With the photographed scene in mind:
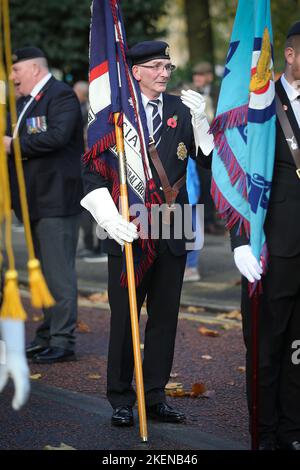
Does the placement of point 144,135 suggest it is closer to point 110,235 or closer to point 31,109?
point 110,235

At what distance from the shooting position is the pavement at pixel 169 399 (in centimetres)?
579

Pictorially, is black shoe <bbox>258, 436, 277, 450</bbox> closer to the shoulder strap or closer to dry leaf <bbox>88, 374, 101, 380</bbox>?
the shoulder strap

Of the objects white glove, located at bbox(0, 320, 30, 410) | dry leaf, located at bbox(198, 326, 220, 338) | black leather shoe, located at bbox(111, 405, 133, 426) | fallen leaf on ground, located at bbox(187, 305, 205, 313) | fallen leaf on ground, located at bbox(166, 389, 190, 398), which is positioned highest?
white glove, located at bbox(0, 320, 30, 410)

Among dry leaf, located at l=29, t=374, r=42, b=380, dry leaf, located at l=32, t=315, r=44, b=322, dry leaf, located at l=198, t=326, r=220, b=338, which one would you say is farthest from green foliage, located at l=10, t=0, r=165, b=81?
dry leaf, located at l=29, t=374, r=42, b=380

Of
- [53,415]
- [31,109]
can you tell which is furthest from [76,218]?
[53,415]

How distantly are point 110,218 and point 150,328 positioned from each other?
Answer: 87cm

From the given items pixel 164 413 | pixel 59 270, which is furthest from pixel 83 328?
pixel 164 413

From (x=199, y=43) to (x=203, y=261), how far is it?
24.9 feet

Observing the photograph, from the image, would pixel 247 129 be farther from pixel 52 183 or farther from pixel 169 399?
pixel 52 183

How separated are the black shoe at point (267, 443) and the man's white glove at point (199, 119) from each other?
163cm

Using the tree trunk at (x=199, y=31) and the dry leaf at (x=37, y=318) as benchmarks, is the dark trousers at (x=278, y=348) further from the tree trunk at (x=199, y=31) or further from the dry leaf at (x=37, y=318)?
the tree trunk at (x=199, y=31)

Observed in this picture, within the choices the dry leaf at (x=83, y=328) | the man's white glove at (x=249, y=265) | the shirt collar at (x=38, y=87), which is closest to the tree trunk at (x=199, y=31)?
the dry leaf at (x=83, y=328)

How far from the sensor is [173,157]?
6.18 meters

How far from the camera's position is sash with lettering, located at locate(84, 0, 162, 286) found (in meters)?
6.02
